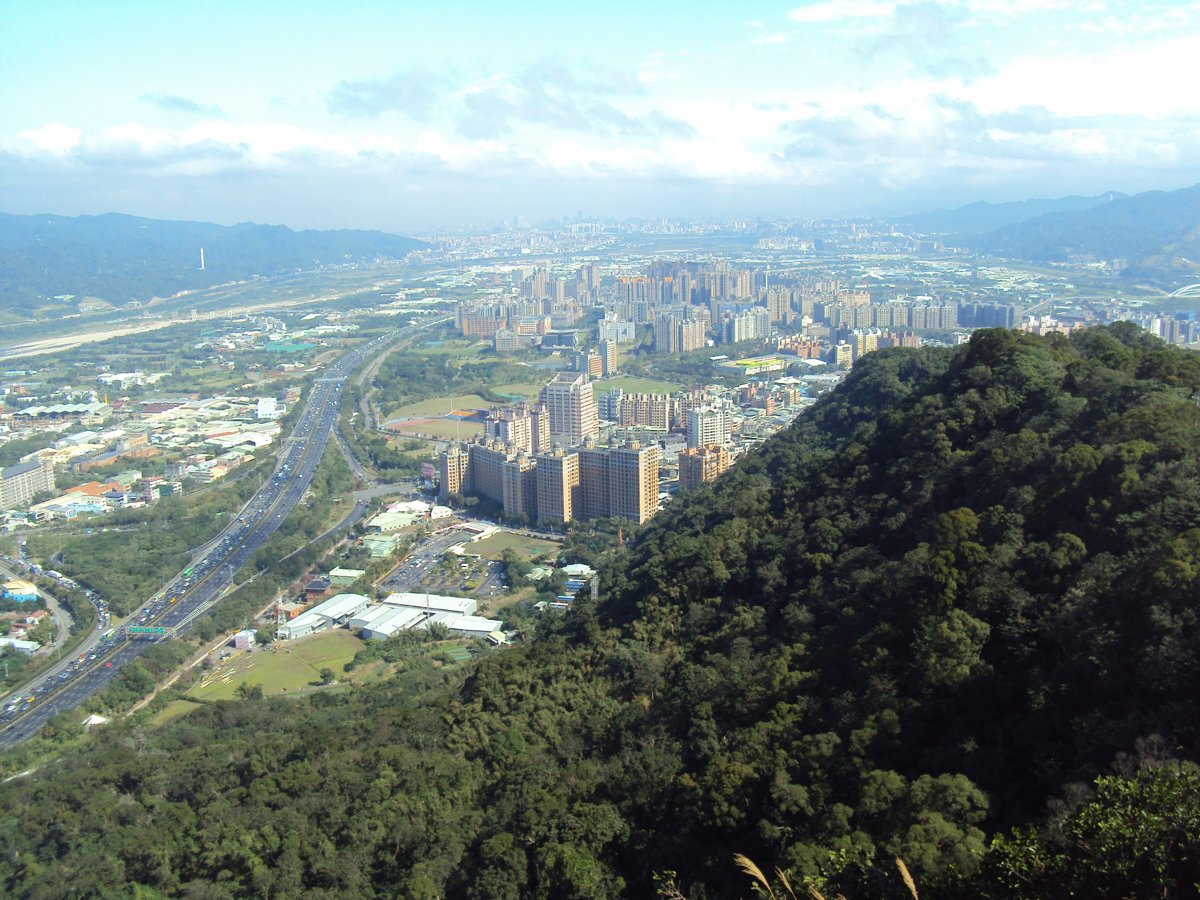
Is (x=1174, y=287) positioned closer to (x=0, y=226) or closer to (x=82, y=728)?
(x=82, y=728)

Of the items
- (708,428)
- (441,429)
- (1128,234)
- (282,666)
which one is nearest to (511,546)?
(282,666)

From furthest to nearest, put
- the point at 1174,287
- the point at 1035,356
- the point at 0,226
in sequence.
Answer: the point at 0,226 < the point at 1174,287 < the point at 1035,356

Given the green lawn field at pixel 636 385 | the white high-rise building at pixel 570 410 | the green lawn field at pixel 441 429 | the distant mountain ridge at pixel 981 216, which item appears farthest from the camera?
the distant mountain ridge at pixel 981 216

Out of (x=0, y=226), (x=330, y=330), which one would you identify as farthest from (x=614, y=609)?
(x=0, y=226)

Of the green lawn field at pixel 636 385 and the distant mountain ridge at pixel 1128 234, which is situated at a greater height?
the distant mountain ridge at pixel 1128 234

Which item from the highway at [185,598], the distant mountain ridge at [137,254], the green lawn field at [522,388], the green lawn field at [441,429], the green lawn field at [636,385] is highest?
the distant mountain ridge at [137,254]

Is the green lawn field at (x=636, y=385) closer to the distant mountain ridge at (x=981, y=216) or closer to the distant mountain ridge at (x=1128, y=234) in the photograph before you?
the distant mountain ridge at (x=1128, y=234)

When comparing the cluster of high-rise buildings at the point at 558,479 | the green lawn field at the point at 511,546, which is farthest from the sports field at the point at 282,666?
the cluster of high-rise buildings at the point at 558,479
